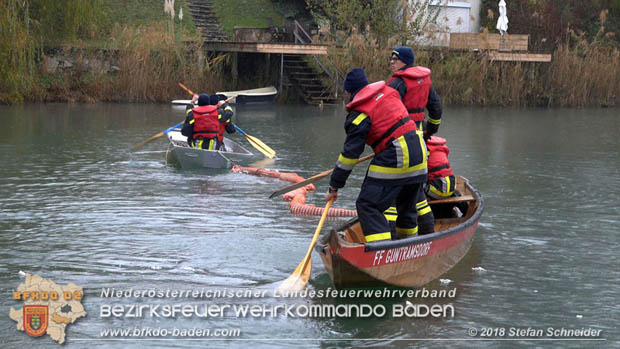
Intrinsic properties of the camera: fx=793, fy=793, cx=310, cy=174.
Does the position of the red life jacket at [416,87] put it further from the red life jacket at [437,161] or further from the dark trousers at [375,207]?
the dark trousers at [375,207]

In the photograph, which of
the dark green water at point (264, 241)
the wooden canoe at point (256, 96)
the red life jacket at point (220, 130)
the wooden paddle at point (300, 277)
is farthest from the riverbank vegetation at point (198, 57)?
the wooden paddle at point (300, 277)

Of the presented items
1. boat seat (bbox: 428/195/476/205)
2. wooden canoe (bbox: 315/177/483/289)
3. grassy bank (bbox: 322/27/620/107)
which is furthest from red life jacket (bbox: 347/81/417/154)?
grassy bank (bbox: 322/27/620/107)

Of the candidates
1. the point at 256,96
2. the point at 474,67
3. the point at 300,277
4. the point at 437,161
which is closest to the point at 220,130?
the point at 437,161

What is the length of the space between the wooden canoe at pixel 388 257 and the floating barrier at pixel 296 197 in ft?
7.33

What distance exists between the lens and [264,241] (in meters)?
9.21

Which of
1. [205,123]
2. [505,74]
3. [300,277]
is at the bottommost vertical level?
[300,277]

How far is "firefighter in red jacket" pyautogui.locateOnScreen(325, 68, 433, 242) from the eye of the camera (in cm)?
692

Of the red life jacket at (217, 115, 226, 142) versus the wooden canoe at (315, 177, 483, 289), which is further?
the red life jacket at (217, 115, 226, 142)

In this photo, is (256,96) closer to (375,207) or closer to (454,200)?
(454,200)

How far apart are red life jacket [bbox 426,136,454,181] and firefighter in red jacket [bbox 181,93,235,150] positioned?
5488 mm

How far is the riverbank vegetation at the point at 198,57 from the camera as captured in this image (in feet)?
86.2

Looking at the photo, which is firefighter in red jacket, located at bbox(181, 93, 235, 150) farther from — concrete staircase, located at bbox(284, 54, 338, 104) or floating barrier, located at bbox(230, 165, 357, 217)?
concrete staircase, located at bbox(284, 54, 338, 104)

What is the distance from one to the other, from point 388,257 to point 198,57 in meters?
A: 22.3

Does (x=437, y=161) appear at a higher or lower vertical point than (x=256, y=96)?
higher
